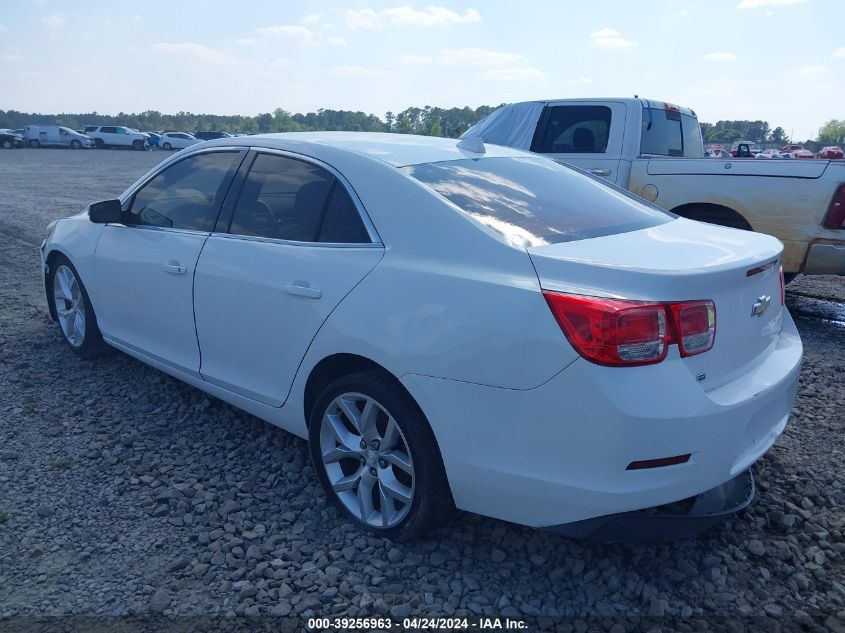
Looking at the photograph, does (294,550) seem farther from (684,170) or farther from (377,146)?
(684,170)

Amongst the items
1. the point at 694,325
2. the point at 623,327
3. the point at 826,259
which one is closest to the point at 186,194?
the point at 623,327

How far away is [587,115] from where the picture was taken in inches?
291

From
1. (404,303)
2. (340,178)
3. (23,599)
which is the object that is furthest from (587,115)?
(23,599)

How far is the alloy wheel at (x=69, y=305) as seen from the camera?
490 centimetres

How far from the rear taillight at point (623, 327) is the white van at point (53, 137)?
5567cm

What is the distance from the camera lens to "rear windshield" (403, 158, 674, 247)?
9.16 feet

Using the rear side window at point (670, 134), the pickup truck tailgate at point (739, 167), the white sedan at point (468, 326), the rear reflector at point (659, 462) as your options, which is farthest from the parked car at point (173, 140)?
the rear reflector at point (659, 462)

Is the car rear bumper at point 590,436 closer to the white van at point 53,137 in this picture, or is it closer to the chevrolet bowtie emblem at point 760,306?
the chevrolet bowtie emblem at point 760,306

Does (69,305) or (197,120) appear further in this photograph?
(197,120)

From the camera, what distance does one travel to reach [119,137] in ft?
170

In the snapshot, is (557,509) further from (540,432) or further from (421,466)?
(421,466)

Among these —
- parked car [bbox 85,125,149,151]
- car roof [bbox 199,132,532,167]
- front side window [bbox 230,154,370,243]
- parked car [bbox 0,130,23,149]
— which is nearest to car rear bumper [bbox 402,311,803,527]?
front side window [bbox 230,154,370,243]

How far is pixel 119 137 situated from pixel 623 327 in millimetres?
56340

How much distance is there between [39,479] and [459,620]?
2251 mm
